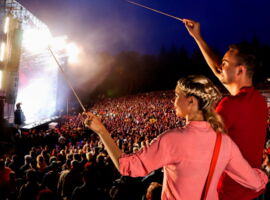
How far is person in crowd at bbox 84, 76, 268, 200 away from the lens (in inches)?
54.9


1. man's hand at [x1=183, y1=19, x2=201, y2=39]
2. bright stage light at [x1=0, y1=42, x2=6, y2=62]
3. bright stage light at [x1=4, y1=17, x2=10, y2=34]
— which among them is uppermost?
bright stage light at [x1=4, y1=17, x2=10, y2=34]

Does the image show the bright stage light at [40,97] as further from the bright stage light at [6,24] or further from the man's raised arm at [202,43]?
the man's raised arm at [202,43]

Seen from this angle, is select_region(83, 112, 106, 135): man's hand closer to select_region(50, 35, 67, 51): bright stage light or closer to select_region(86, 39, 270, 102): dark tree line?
select_region(50, 35, 67, 51): bright stage light

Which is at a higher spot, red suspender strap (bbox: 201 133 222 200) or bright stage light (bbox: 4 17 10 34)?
bright stage light (bbox: 4 17 10 34)

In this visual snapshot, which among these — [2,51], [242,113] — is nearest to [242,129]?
[242,113]

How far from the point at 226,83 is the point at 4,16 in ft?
52.3

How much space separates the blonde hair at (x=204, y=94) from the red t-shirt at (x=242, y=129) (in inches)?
8.1

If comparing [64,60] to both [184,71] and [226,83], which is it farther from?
[184,71]

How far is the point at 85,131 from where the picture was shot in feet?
54.6

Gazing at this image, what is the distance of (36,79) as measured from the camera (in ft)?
84.5

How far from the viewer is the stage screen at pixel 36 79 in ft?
69.2

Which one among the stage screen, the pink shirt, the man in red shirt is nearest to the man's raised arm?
the man in red shirt

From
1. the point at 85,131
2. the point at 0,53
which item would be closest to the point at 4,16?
the point at 0,53

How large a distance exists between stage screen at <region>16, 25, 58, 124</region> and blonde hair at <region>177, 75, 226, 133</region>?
69.0 feet
